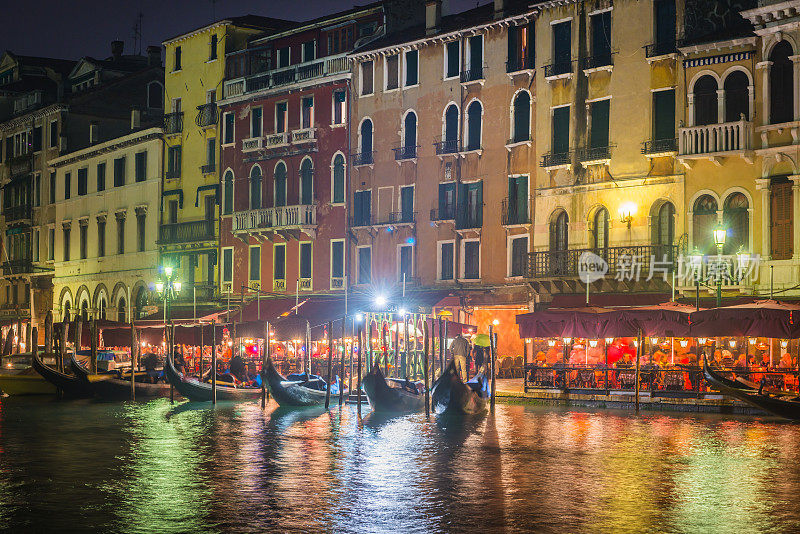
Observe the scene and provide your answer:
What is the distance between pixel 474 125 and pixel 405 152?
10.7ft

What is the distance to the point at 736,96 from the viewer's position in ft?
108

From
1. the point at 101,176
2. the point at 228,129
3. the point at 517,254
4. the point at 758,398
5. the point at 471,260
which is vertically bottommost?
the point at 758,398

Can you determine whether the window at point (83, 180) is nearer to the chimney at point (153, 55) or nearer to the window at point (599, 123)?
the chimney at point (153, 55)

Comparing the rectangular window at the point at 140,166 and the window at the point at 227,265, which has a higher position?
the rectangular window at the point at 140,166

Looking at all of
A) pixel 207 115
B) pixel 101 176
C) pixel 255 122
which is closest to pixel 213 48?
pixel 207 115

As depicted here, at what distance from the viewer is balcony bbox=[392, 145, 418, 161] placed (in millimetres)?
42406

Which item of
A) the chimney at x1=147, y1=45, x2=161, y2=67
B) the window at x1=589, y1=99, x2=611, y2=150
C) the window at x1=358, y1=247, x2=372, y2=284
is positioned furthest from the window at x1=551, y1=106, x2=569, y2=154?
the chimney at x1=147, y1=45, x2=161, y2=67

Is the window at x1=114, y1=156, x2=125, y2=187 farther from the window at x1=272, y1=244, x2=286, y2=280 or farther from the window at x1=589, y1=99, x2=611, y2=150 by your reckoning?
the window at x1=589, y1=99, x2=611, y2=150

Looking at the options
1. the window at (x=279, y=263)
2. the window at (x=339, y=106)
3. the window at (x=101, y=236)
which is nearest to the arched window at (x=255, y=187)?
the window at (x=279, y=263)

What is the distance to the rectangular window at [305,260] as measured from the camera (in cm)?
4619

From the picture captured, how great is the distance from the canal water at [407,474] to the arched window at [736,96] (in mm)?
9852

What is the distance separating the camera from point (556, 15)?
37.6m

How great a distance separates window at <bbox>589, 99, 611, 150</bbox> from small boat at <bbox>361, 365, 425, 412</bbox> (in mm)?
10511

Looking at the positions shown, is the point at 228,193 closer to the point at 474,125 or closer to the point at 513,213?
the point at 474,125
